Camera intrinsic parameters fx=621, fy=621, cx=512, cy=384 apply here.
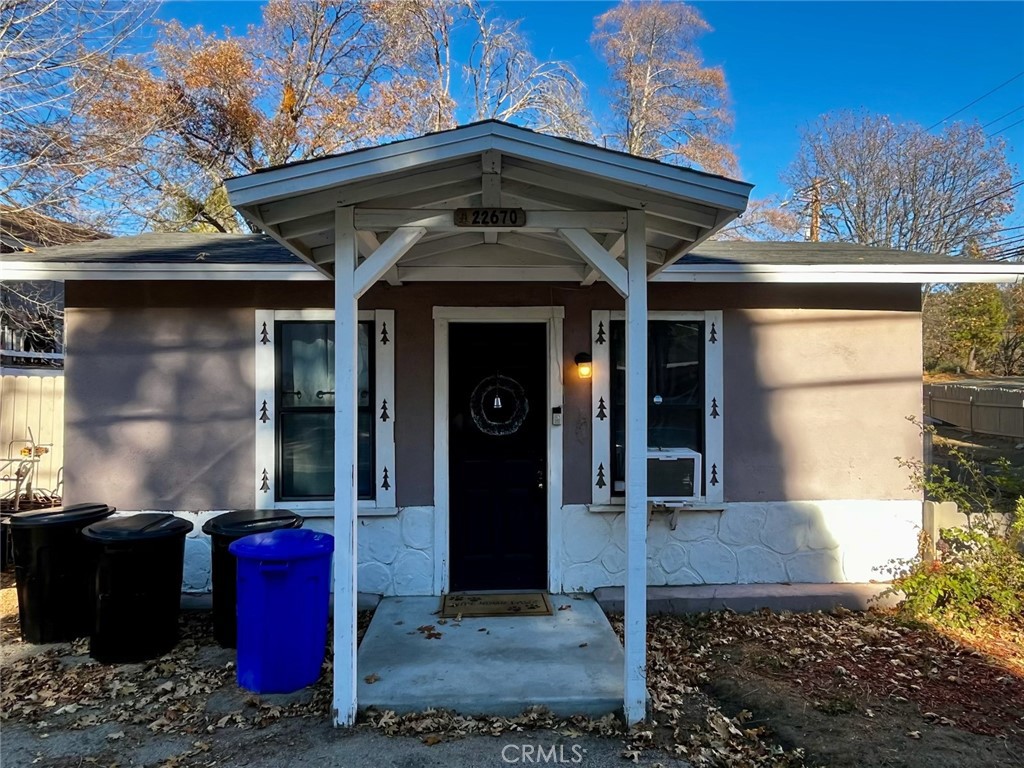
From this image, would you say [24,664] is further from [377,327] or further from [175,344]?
[377,327]

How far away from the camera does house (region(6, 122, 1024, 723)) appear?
4953 millimetres

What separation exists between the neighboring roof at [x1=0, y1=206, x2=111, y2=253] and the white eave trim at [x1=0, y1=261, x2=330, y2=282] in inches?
151

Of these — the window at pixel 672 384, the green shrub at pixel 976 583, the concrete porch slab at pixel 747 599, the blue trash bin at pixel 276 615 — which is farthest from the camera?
the window at pixel 672 384

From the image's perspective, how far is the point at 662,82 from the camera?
1909 cm

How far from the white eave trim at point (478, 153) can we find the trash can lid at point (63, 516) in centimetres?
271

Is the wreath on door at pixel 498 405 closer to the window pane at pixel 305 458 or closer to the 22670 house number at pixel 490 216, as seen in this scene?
the window pane at pixel 305 458

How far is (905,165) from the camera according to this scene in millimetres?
23297

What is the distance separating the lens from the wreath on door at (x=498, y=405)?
5074 mm

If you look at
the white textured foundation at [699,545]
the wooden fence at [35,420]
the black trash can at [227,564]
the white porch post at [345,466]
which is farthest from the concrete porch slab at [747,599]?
the wooden fence at [35,420]

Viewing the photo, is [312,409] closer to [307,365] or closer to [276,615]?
[307,365]

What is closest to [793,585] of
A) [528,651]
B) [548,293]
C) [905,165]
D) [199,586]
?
[528,651]

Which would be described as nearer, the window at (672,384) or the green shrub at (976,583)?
the green shrub at (976,583)

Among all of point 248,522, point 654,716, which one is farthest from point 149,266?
point 654,716

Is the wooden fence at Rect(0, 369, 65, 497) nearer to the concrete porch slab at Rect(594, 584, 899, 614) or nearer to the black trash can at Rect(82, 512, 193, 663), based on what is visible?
the black trash can at Rect(82, 512, 193, 663)
